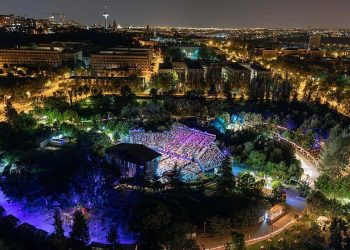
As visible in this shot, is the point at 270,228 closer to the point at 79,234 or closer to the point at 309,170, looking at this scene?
the point at 309,170

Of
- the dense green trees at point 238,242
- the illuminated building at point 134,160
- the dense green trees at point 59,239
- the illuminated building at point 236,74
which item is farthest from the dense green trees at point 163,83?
the dense green trees at point 238,242

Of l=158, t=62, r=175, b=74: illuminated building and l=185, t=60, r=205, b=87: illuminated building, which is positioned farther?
l=158, t=62, r=175, b=74: illuminated building

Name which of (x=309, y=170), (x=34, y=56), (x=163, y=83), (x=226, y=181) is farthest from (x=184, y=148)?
(x=34, y=56)

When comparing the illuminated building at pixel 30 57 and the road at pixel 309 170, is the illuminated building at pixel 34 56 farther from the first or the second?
the road at pixel 309 170

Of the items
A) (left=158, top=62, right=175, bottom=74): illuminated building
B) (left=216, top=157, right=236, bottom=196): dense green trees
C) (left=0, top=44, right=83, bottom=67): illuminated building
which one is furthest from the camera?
(left=0, top=44, right=83, bottom=67): illuminated building

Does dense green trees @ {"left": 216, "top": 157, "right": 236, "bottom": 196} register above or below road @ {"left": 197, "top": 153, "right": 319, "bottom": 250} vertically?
above

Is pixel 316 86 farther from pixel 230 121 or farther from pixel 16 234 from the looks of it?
pixel 16 234

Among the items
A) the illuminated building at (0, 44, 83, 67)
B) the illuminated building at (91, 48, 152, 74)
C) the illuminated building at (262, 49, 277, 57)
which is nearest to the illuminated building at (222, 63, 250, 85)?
the illuminated building at (91, 48, 152, 74)

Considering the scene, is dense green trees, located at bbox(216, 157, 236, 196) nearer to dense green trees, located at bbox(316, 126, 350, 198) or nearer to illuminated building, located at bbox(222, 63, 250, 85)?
dense green trees, located at bbox(316, 126, 350, 198)

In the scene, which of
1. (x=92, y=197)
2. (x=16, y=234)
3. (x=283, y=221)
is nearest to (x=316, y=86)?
(x=283, y=221)
